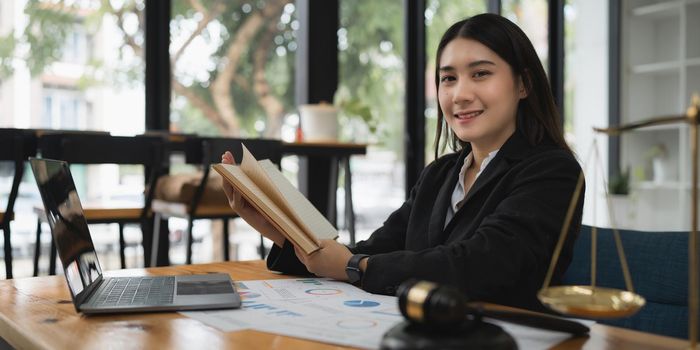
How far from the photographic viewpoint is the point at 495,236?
1078 millimetres

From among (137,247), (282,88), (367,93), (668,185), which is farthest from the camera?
(668,185)

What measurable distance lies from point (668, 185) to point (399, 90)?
6.57ft

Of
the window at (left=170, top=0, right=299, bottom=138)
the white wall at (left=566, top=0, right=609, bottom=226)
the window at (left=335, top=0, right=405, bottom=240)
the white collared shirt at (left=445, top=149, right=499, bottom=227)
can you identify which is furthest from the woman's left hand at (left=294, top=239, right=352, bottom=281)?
the white wall at (left=566, top=0, right=609, bottom=226)

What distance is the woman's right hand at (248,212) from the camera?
4.04 feet

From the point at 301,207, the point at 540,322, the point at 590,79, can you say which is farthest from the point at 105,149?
the point at 590,79

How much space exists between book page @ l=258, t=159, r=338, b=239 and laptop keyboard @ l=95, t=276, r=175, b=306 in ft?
0.77

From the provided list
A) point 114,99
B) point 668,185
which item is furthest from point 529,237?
point 668,185

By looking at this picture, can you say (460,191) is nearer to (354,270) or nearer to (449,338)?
(354,270)

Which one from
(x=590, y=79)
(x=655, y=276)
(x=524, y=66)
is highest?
(x=590, y=79)

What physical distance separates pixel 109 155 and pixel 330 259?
164 centimetres

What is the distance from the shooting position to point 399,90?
439cm

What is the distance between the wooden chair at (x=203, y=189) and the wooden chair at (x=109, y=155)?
0.44ft

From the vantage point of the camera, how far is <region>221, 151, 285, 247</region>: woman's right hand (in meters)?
1.23

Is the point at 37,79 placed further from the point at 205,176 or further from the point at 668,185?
the point at 668,185
